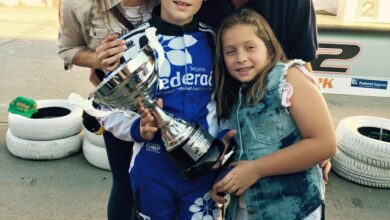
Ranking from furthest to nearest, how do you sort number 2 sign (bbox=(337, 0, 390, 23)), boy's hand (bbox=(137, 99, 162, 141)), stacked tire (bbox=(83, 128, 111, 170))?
1. number 2 sign (bbox=(337, 0, 390, 23))
2. stacked tire (bbox=(83, 128, 111, 170))
3. boy's hand (bbox=(137, 99, 162, 141))

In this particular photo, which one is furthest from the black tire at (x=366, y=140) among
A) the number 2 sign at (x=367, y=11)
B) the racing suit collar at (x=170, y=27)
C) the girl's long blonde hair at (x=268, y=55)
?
the racing suit collar at (x=170, y=27)

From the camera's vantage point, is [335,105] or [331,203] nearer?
[331,203]

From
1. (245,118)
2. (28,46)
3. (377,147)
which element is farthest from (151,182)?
(28,46)

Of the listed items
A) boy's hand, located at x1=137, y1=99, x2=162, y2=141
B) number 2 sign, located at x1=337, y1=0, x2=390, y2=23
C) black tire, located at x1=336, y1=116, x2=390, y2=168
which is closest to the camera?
boy's hand, located at x1=137, y1=99, x2=162, y2=141

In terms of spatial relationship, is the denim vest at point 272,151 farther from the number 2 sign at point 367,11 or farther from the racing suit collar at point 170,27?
the number 2 sign at point 367,11

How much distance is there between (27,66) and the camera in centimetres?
617

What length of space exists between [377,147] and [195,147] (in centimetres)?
215

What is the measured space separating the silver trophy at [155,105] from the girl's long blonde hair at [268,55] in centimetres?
19

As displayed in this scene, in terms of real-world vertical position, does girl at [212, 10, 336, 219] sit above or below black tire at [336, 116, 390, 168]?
above

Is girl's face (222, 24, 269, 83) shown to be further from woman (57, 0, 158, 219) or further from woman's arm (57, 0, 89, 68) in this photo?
woman's arm (57, 0, 89, 68)

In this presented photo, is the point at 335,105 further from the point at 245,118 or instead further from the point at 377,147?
the point at 245,118

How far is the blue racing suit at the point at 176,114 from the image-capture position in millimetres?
1619

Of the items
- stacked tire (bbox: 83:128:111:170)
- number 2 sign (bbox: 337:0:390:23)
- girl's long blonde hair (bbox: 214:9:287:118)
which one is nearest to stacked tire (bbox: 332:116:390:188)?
number 2 sign (bbox: 337:0:390:23)

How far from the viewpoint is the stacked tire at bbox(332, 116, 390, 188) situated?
321 cm
